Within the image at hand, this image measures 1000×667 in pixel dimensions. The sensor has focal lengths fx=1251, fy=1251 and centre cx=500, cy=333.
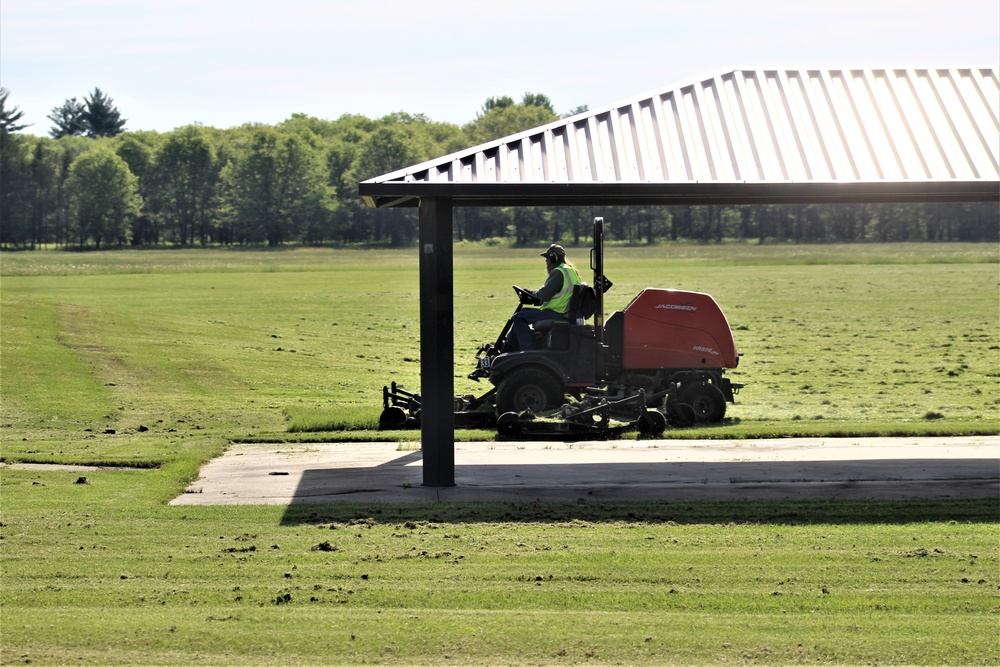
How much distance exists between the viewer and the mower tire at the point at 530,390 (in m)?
15.7

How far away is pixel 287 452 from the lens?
48.4 feet

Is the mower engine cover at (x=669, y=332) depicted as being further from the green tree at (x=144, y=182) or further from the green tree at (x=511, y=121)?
the green tree at (x=511, y=121)

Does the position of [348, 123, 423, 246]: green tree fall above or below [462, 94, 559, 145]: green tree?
below

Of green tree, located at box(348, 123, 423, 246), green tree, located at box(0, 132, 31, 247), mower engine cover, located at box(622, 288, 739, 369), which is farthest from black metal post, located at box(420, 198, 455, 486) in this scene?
green tree, located at box(0, 132, 31, 247)

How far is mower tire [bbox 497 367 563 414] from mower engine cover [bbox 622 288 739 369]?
1.09m

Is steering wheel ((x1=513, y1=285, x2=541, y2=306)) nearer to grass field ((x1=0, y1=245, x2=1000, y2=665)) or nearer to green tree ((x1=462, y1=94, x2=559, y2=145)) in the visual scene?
grass field ((x1=0, y1=245, x2=1000, y2=665))

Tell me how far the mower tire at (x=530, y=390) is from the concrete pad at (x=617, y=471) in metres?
0.75

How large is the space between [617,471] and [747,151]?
3574mm

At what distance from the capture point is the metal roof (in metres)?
12.1

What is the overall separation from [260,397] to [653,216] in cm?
7480

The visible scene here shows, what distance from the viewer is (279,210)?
122 m

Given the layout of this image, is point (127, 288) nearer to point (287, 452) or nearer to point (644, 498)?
point (287, 452)

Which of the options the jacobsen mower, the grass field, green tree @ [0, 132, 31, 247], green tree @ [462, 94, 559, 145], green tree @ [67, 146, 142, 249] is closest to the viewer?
the grass field

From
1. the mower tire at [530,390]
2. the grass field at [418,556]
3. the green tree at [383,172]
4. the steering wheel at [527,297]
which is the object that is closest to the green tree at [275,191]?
the green tree at [383,172]
